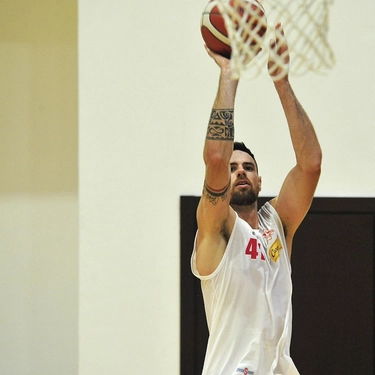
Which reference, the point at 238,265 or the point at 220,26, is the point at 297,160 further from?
the point at 220,26

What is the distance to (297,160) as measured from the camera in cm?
263

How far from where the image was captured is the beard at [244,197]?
2.64 metres

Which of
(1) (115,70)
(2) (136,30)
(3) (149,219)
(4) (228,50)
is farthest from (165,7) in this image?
(4) (228,50)

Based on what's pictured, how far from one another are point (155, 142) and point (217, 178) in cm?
138

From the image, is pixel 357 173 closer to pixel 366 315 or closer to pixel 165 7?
pixel 366 315

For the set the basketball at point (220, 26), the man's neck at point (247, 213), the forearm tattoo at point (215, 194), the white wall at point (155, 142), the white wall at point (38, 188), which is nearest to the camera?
the basketball at point (220, 26)

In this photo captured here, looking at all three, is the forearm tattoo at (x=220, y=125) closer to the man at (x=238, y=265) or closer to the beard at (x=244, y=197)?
the man at (x=238, y=265)

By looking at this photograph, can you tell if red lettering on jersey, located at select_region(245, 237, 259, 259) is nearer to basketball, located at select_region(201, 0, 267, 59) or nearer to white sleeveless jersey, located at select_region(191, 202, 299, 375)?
white sleeveless jersey, located at select_region(191, 202, 299, 375)

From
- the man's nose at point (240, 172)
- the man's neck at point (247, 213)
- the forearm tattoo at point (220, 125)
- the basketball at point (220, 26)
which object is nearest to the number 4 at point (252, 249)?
the man's neck at point (247, 213)

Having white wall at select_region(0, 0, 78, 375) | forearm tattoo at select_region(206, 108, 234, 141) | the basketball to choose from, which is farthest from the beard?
white wall at select_region(0, 0, 78, 375)

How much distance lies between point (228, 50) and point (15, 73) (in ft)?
7.69

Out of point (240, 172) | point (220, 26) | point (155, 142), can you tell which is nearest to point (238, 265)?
point (240, 172)

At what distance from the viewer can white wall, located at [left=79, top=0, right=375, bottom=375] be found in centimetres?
364

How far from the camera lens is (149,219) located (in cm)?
367
